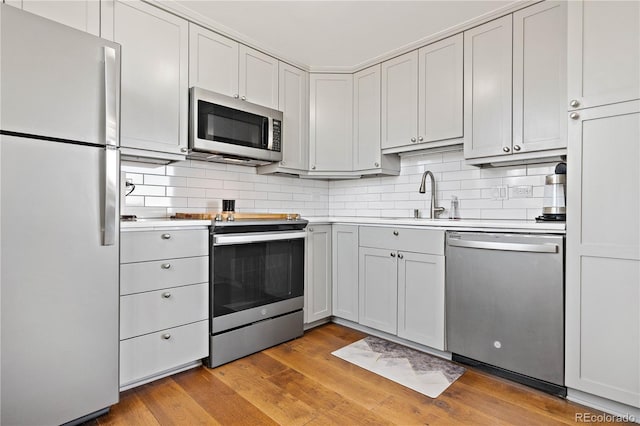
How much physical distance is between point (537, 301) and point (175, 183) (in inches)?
99.4

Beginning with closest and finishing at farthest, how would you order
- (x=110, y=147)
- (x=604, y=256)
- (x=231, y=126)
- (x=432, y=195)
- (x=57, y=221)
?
(x=57, y=221) < (x=110, y=147) < (x=604, y=256) < (x=231, y=126) < (x=432, y=195)

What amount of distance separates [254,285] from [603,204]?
83.1 inches

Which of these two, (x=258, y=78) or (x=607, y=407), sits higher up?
(x=258, y=78)

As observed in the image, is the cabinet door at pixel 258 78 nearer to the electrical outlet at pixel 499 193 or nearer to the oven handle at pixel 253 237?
the oven handle at pixel 253 237

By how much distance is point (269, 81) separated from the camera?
9.63 feet

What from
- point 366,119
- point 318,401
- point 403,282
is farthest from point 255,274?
point 366,119

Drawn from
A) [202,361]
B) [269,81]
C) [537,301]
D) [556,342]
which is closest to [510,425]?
[556,342]

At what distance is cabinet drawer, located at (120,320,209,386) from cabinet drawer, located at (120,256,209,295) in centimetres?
27

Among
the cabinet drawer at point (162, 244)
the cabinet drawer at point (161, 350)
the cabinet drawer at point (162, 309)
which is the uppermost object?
the cabinet drawer at point (162, 244)

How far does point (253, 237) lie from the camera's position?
2.38m

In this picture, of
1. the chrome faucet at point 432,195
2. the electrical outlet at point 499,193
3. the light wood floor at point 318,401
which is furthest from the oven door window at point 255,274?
the electrical outlet at point 499,193

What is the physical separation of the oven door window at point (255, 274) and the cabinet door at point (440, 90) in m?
1.40

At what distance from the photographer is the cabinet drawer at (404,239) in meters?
2.33

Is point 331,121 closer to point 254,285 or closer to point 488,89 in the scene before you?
point 488,89
